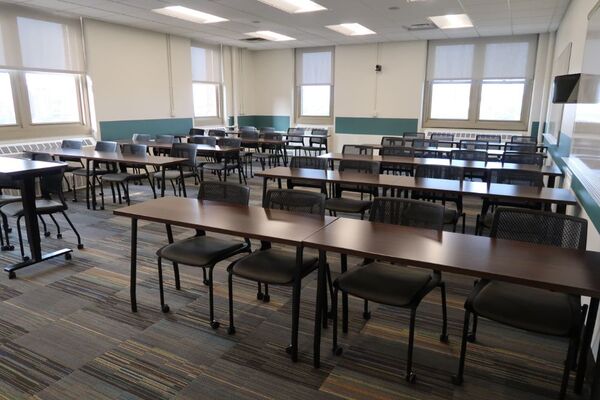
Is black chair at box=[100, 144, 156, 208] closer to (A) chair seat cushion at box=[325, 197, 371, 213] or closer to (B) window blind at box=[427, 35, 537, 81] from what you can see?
(A) chair seat cushion at box=[325, 197, 371, 213]

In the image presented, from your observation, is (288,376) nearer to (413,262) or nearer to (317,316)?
(317,316)

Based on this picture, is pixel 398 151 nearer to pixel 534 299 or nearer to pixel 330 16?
pixel 330 16

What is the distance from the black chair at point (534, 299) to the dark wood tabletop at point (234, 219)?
1.00m

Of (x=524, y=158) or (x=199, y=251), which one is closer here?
(x=199, y=251)

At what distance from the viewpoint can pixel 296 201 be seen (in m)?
3.00

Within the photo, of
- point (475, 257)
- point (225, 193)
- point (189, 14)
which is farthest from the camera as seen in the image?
point (189, 14)

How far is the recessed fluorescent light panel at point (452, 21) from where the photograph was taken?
7.42 m

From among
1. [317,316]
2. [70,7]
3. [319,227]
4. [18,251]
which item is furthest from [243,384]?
[70,7]

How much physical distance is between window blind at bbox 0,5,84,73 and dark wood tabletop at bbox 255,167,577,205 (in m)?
4.87

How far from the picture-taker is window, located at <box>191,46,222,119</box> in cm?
1012

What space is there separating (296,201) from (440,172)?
6.95 feet

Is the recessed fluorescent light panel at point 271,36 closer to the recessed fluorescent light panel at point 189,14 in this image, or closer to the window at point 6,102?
the recessed fluorescent light panel at point 189,14

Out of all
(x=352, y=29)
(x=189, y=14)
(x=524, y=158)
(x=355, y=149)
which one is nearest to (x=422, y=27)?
(x=352, y=29)

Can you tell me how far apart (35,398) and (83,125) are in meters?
6.70
